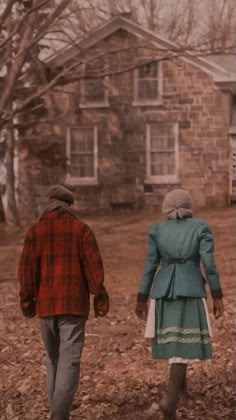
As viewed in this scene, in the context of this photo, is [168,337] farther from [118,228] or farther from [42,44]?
[42,44]

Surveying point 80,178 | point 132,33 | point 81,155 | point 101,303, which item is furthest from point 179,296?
point 132,33

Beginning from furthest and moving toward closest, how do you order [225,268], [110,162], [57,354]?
[110,162] → [225,268] → [57,354]

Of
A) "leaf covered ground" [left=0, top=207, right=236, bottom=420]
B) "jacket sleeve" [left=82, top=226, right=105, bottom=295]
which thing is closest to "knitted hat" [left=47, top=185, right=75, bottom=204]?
"jacket sleeve" [left=82, top=226, right=105, bottom=295]

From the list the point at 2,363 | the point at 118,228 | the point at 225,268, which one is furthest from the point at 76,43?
the point at 2,363

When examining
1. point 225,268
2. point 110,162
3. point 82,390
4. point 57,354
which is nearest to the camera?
point 57,354

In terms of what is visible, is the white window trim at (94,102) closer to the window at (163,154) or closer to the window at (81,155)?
the window at (81,155)

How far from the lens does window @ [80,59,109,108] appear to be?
8.55 m

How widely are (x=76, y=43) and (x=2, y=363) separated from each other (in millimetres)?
4011

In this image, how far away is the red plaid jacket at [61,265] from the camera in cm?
372

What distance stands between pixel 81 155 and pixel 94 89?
3.69 ft

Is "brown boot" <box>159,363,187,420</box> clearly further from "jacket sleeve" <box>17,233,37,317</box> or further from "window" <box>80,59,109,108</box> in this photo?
"window" <box>80,59,109,108</box>

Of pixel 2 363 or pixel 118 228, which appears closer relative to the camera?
pixel 2 363

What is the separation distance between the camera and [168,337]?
3.86 m

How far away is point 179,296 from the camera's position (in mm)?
3830
